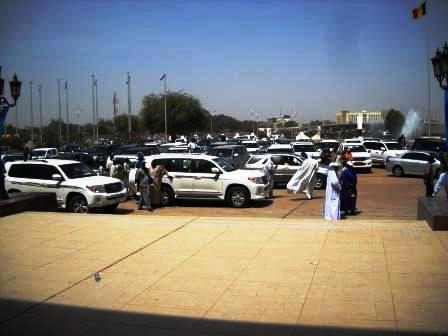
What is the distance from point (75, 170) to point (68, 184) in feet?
3.24

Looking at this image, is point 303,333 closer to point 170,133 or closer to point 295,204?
point 295,204

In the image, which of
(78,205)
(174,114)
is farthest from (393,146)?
(174,114)

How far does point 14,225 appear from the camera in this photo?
11250 mm

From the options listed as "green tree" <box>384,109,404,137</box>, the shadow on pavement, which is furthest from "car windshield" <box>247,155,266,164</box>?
"green tree" <box>384,109,404,137</box>

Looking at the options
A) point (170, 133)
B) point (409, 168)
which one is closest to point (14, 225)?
point (409, 168)

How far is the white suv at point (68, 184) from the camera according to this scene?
50.4ft

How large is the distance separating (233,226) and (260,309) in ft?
16.6

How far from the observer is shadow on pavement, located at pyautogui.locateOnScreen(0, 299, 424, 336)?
5.20m

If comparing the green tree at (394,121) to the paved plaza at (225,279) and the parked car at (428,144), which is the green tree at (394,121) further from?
the paved plaza at (225,279)

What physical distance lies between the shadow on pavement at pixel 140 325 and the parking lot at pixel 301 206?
911cm

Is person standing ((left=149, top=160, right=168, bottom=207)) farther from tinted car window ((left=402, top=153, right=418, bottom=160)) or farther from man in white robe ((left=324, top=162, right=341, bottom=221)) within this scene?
tinted car window ((left=402, top=153, right=418, bottom=160))

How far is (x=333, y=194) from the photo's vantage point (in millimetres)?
11977

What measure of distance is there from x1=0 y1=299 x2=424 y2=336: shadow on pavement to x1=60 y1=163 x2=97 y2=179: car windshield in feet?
34.0

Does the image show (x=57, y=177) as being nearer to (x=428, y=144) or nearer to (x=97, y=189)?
(x=97, y=189)
